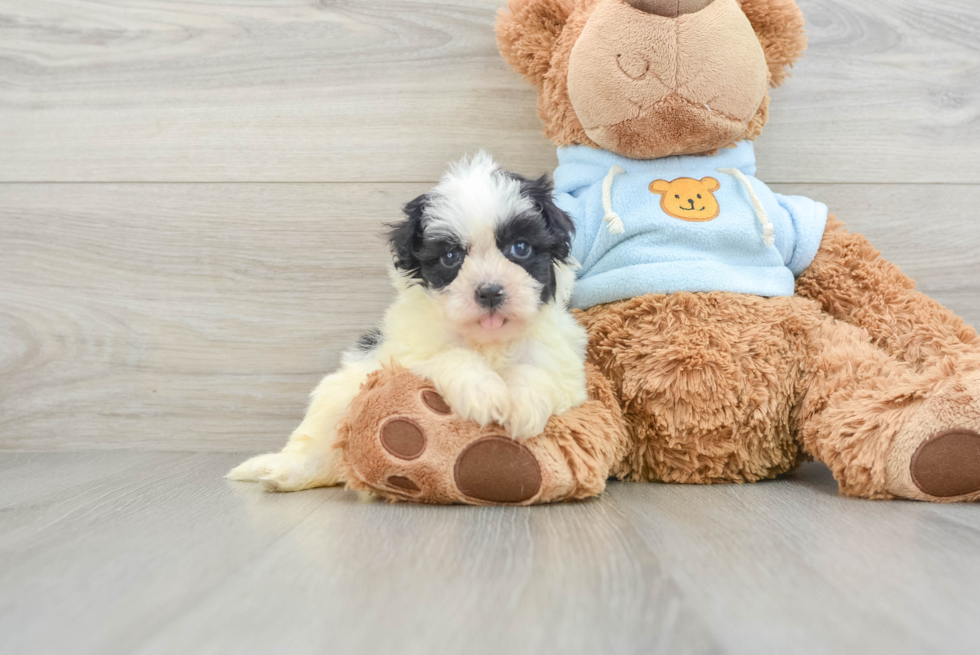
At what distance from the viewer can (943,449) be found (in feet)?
3.05

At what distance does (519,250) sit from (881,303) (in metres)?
0.63

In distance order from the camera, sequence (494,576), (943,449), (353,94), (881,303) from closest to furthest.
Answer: (494,576) → (943,449) → (881,303) → (353,94)

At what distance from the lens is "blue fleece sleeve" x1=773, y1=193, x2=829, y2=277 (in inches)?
48.6

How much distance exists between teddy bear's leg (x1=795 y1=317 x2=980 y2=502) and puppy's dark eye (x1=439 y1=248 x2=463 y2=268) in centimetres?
57

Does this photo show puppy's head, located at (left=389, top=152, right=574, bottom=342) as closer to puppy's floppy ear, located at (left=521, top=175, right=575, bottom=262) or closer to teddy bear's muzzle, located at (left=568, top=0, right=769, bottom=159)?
puppy's floppy ear, located at (left=521, top=175, right=575, bottom=262)

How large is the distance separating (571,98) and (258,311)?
2.53 ft

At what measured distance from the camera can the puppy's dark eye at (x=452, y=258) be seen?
39.1 inches

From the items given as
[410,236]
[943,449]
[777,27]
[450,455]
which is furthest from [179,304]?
[943,449]

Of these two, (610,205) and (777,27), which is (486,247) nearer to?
(610,205)

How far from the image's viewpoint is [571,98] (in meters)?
1.20

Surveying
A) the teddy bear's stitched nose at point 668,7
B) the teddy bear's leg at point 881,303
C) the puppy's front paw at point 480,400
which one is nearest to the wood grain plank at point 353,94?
the teddy bear's leg at point 881,303

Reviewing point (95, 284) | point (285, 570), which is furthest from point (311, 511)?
point (95, 284)

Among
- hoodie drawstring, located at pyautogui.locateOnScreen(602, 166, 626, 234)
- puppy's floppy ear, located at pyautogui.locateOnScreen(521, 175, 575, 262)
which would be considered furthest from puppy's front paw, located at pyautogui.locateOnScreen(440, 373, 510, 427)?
hoodie drawstring, located at pyautogui.locateOnScreen(602, 166, 626, 234)

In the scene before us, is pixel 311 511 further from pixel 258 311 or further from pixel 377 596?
pixel 258 311
